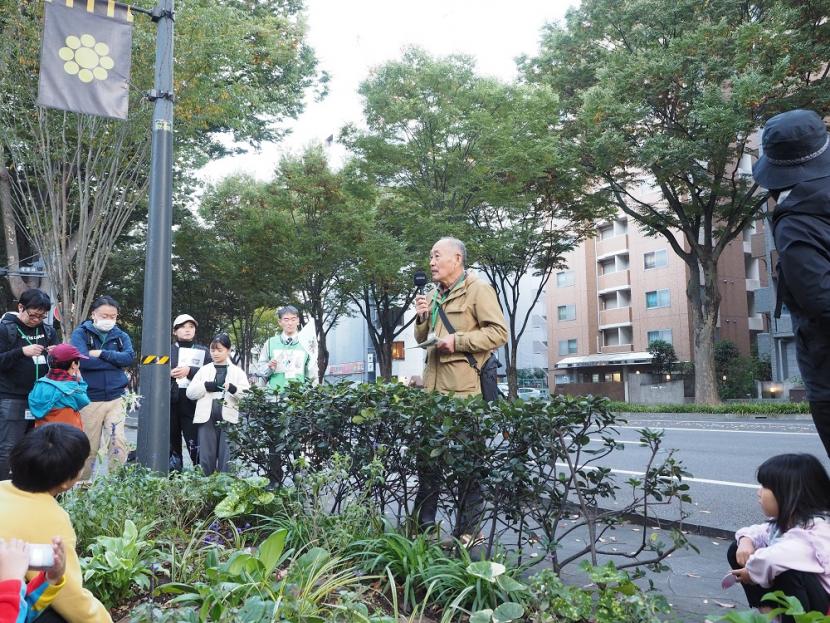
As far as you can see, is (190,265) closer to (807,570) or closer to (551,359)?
(807,570)

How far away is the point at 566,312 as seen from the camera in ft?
→ 160

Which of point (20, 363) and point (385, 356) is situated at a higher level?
point (385, 356)

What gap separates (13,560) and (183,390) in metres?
5.17

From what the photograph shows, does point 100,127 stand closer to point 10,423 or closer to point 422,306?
point 10,423

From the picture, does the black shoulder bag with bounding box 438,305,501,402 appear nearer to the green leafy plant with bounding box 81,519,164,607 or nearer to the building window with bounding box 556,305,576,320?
the green leafy plant with bounding box 81,519,164,607

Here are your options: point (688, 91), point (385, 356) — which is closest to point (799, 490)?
point (688, 91)

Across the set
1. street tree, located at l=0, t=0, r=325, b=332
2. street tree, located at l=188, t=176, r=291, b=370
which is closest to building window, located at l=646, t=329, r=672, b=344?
street tree, located at l=188, t=176, r=291, b=370

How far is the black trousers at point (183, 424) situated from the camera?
23.1ft

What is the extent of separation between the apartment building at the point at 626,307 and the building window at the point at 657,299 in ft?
0.15

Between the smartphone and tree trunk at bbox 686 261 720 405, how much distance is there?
71.4 feet

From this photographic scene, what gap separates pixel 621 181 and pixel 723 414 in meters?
7.62

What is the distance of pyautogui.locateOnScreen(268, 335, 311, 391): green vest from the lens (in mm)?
6359

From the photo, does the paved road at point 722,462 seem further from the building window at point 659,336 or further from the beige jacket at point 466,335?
the building window at point 659,336

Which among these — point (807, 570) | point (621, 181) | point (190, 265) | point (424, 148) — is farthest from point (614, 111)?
point (807, 570)
